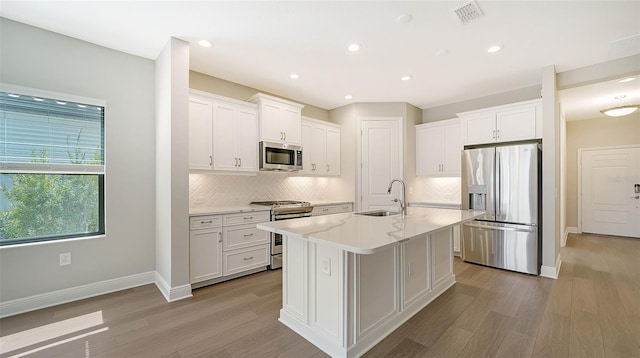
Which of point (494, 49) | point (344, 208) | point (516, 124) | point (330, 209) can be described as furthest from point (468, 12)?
point (344, 208)

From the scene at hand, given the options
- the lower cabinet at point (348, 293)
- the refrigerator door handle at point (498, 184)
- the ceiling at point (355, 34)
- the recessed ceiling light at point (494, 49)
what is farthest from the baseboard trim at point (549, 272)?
the recessed ceiling light at point (494, 49)

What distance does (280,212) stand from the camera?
3.86m

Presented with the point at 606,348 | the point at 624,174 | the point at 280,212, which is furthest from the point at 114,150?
the point at 624,174

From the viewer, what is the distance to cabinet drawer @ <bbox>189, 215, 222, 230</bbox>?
308 centimetres

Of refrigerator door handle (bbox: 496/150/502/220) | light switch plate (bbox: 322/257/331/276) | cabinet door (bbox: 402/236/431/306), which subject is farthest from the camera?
refrigerator door handle (bbox: 496/150/502/220)

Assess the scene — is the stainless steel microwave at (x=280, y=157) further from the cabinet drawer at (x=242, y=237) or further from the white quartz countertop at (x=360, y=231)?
the white quartz countertop at (x=360, y=231)

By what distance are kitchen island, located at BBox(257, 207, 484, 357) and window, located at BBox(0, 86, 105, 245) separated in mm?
2289

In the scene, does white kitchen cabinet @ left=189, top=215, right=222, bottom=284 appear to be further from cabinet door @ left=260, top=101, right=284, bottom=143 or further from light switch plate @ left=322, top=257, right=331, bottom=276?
light switch plate @ left=322, top=257, right=331, bottom=276

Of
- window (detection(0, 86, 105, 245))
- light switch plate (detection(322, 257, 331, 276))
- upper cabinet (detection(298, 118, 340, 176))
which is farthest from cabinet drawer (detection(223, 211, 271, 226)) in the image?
light switch plate (detection(322, 257, 331, 276))

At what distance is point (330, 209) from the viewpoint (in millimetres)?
4668

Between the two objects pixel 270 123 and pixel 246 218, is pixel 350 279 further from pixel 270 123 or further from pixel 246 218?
pixel 270 123

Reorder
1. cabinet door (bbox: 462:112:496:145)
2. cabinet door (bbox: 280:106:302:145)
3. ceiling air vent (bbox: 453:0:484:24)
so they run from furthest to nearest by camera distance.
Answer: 1. cabinet door (bbox: 280:106:302:145)
2. cabinet door (bbox: 462:112:496:145)
3. ceiling air vent (bbox: 453:0:484:24)

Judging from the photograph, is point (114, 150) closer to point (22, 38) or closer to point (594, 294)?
point (22, 38)

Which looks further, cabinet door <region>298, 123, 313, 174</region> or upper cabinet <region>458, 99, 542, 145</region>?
cabinet door <region>298, 123, 313, 174</region>
